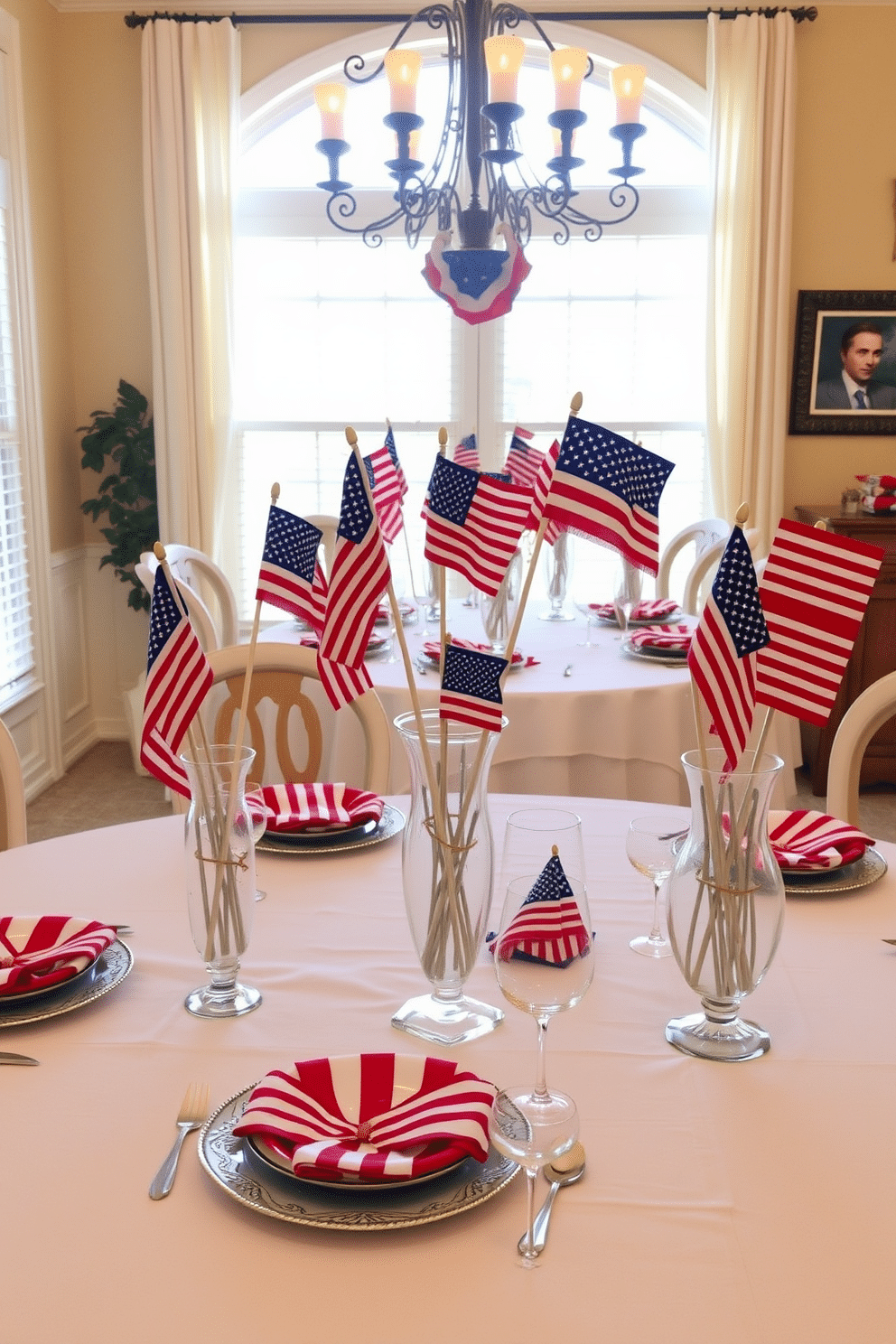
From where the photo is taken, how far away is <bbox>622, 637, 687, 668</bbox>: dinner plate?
2945mm

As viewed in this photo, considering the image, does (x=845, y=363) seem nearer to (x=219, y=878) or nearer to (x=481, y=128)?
(x=481, y=128)

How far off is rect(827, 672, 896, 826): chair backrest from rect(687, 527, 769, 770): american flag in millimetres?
810

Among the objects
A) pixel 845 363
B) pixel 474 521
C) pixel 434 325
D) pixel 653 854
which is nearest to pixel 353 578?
pixel 474 521

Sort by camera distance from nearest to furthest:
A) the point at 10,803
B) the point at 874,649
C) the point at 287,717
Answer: the point at 10,803
the point at 287,717
the point at 874,649

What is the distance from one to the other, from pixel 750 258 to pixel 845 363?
58 centimetres

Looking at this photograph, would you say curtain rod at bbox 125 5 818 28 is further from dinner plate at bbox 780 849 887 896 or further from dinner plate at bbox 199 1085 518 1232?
dinner plate at bbox 199 1085 518 1232

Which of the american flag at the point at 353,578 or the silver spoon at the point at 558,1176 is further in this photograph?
the american flag at the point at 353,578

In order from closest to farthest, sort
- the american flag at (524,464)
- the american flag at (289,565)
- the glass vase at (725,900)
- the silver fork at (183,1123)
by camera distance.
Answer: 1. the silver fork at (183,1123)
2. the glass vase at (725,900)
3. the american flag at (289,565)
4. the american flag at (524,464)

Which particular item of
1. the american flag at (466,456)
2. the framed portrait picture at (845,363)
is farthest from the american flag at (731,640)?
the framed portrait picture at (845,363)

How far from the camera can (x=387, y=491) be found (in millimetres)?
2656

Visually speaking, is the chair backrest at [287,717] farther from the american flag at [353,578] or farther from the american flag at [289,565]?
the american flag at [353,578]

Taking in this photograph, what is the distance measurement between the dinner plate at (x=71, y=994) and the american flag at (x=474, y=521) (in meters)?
0.56

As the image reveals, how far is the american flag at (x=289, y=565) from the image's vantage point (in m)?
1.47

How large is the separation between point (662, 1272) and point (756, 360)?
14.3 ft
